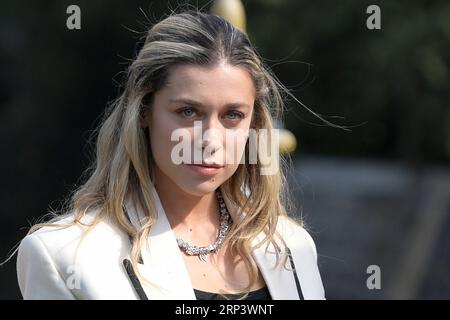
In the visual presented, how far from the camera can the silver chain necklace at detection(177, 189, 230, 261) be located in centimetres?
260

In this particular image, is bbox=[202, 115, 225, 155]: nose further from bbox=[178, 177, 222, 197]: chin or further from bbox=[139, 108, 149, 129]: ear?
bbox=[139, 108, 149, 129]: ear

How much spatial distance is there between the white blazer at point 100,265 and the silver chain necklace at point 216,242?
61 millimetres

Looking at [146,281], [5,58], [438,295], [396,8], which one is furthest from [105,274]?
[5,58]

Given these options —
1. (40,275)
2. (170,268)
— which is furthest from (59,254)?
(170,268)

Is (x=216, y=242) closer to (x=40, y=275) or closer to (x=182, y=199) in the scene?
(x=182, y=199)

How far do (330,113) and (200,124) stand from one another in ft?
26.0

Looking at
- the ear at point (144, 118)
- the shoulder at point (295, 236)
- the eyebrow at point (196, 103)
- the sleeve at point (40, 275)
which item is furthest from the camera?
the shoulder at point (295, 236)

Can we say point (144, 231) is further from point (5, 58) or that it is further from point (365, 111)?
point (5, 58)

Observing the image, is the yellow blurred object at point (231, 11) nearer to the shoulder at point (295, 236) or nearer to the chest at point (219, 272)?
the shoulder at point (295, 236)

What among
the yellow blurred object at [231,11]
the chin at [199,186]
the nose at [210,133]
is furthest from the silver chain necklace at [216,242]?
the yellow blurred object at [231,11]

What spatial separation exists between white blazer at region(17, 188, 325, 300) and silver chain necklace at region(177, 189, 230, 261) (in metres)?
0.06

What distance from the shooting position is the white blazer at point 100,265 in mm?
2328

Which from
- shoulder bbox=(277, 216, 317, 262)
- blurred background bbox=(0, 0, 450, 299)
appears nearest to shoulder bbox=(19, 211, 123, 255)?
shoulder bbox=(277, 216, 317, 262)

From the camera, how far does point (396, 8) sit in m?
8.95
